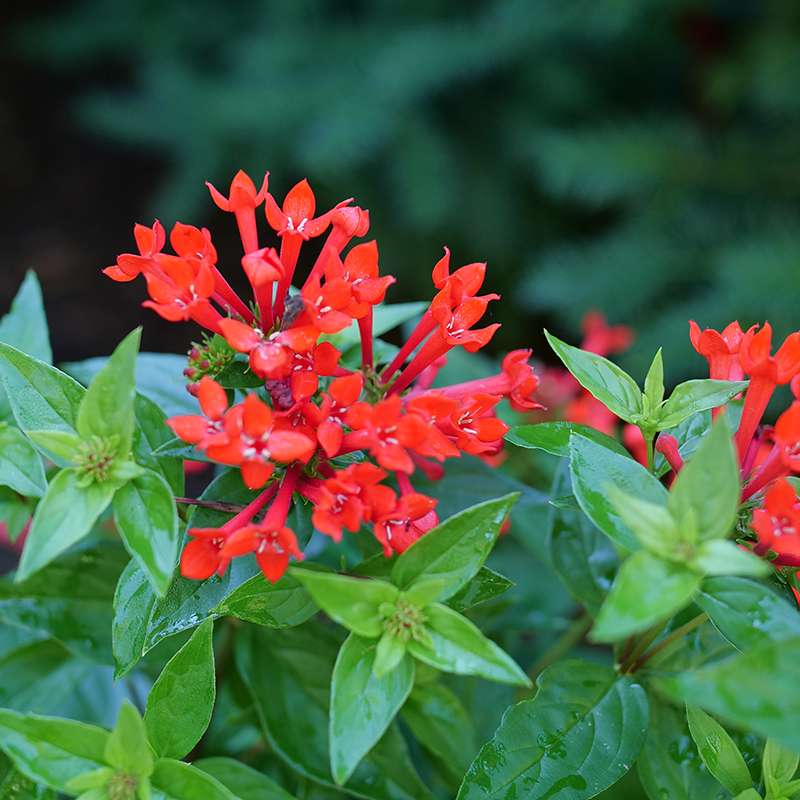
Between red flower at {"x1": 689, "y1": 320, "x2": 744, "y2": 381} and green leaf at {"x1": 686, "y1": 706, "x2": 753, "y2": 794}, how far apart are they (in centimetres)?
32

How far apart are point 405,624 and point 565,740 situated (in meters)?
0.22

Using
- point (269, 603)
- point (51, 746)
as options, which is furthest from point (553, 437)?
point (51, 746)

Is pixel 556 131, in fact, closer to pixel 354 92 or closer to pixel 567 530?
pixel 354 92

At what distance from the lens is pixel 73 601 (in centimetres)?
106

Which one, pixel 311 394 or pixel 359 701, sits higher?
pixel 311 394

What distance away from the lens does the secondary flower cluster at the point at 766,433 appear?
0.77 m

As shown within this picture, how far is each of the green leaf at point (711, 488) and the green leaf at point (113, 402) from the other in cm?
45

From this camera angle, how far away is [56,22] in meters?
3.30

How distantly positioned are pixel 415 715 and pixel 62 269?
2.88m

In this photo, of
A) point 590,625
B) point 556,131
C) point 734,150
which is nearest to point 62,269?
point 556,131

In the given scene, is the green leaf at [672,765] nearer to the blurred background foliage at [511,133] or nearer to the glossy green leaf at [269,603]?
the glossy green leaf at [269,603]

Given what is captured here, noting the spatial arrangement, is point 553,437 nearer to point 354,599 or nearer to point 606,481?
point 606,481

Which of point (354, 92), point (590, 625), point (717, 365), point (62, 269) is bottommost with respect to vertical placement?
Answer: point (62, 269)

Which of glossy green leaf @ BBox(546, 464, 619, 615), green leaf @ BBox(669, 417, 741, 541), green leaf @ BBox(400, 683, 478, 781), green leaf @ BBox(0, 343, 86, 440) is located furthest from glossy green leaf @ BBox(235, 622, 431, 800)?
green leaf @ BBox(669, 417, 741, 541)
